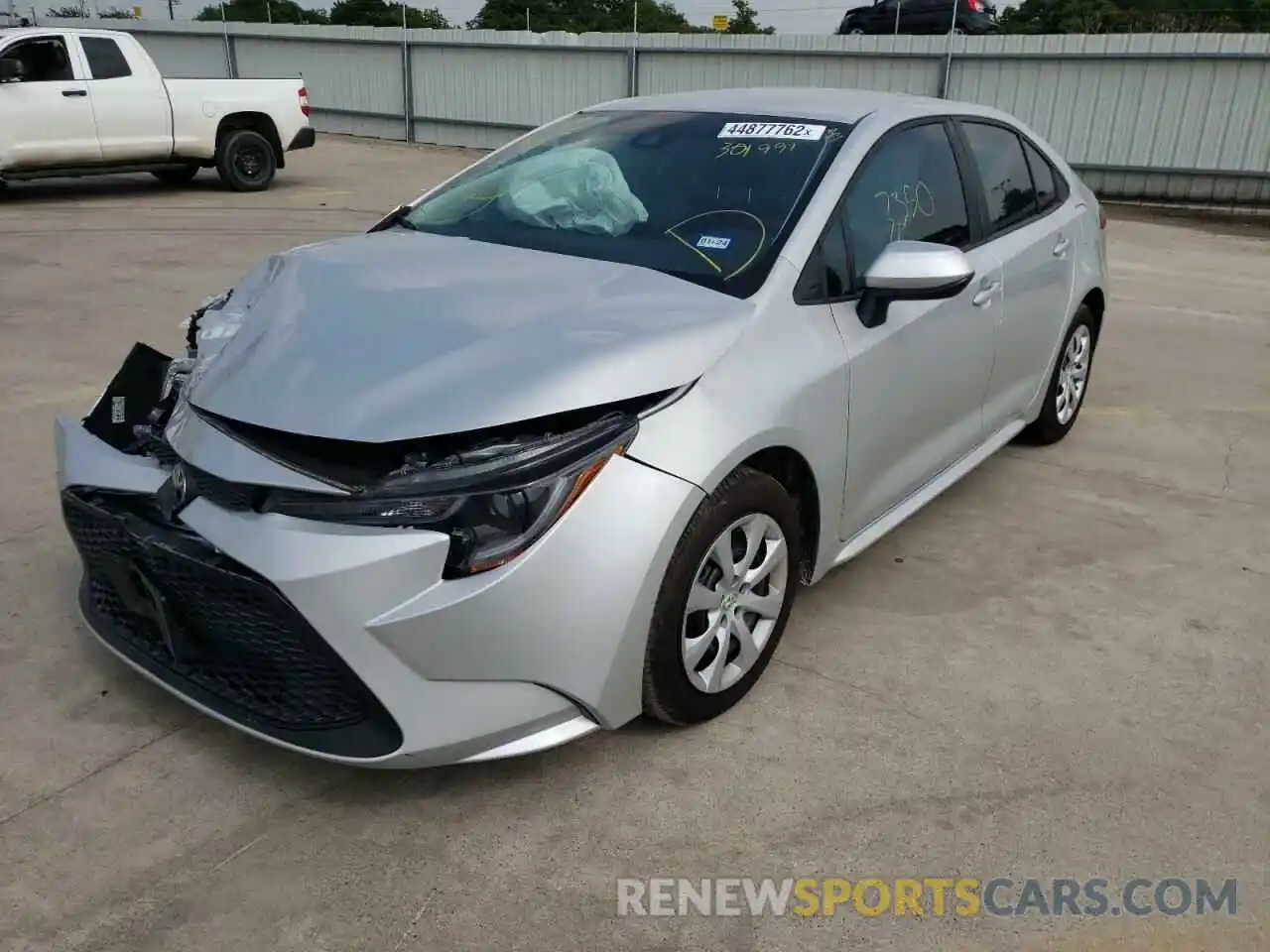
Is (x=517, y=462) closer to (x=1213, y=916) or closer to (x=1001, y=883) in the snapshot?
(x=1001, y=883)

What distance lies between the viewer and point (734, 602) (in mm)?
2797

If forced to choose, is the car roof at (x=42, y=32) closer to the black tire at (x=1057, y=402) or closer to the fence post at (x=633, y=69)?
the fence post at (x=633, y=69)

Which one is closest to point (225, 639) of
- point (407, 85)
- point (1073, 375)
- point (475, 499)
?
point (475, 499)

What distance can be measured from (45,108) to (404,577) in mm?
11065

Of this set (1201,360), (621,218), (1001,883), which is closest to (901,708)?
(1001,883)

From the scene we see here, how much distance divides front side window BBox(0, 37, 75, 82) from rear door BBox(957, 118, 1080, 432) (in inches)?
408

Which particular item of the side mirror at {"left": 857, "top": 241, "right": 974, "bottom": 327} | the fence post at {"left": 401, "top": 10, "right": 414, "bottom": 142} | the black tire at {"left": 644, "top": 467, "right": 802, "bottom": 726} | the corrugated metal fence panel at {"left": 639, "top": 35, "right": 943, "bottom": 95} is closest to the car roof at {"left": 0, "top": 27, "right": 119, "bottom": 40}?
the corrugated metal fence panel at {"left": 639, "top": 35, "right": 943, "bottom": 95}

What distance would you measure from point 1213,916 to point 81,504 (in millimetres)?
2793

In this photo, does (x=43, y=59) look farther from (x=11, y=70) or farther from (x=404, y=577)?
(x=404, y=577)

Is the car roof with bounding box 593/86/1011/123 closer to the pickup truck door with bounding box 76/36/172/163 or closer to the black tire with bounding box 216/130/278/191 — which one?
the pickup truck door with bounding box 76/36/172/163

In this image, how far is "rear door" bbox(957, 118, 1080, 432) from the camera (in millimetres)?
4039

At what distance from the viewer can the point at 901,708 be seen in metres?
3.00

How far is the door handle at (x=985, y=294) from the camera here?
3731 mm

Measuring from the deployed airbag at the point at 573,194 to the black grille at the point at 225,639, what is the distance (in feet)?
5.02
